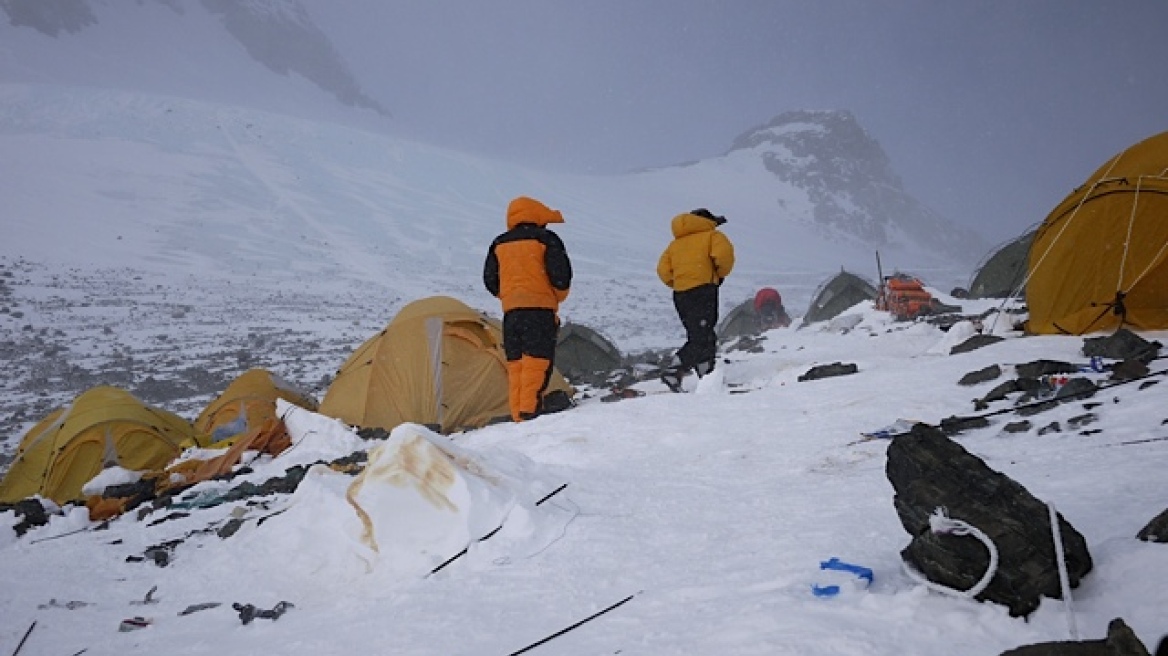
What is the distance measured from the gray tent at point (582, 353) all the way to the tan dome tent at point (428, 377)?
14.8ft

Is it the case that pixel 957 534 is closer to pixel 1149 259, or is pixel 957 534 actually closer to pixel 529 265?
pixel 529 265

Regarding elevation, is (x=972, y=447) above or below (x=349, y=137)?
below

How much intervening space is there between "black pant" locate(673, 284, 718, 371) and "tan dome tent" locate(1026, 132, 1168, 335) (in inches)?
127

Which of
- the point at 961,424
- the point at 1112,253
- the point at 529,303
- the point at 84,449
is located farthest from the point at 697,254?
the point at 84,449

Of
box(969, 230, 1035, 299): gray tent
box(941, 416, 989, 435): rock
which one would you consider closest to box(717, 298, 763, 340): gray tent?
box(969, 230, 1035, 299): gray tent

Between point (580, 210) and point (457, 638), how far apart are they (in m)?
55.0

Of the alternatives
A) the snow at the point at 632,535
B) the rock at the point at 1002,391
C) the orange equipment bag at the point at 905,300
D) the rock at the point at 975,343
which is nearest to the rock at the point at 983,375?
the snow at the point at 632,535

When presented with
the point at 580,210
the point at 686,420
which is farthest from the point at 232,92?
the point at 686,420

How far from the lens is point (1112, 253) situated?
654 cm

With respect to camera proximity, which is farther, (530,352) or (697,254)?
(697,254)

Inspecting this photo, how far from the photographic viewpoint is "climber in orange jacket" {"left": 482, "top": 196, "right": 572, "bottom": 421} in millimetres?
7258

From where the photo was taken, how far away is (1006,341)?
6.78 meters

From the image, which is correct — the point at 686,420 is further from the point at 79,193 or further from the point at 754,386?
the point at 79,193

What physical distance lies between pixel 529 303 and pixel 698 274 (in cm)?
207
